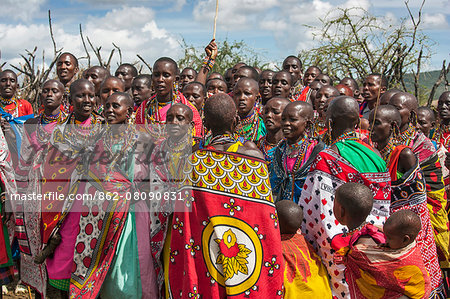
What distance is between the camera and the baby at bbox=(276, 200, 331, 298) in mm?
3428

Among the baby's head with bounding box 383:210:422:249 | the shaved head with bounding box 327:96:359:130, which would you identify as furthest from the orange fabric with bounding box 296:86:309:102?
the baby's head with bounding box 383:210:422:249

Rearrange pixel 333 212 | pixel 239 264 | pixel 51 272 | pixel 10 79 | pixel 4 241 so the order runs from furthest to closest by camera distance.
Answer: pixel 10 79
pixel 4 241
pixel 51 272
pixel 333 212
pixel 239 264

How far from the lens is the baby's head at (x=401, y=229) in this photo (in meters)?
2.90

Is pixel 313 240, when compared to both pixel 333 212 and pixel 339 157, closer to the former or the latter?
pixel 333 212

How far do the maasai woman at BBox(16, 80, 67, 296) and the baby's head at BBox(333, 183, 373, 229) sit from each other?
9.29 ft

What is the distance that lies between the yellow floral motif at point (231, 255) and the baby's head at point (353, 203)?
67cm

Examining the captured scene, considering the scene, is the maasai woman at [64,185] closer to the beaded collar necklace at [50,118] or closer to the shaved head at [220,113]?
the beaded collar necklace at [50,118]

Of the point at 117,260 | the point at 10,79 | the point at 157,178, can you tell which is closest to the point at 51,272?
the point at 117,260

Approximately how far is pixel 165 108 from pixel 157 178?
136cm

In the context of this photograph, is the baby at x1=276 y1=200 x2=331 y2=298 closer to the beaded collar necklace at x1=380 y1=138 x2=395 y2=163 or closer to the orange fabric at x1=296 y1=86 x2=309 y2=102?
the beaded collar necklace at x1=380 y1=138 x2=395 y2=163

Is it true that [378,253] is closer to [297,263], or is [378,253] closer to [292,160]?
[297,263]

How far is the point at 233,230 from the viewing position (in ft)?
10.6

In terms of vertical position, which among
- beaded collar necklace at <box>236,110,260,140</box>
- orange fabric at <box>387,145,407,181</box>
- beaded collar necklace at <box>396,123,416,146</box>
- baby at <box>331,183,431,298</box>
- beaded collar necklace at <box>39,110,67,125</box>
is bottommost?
Answer: baby at <box>331,183,431,298</box>

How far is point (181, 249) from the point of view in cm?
342
